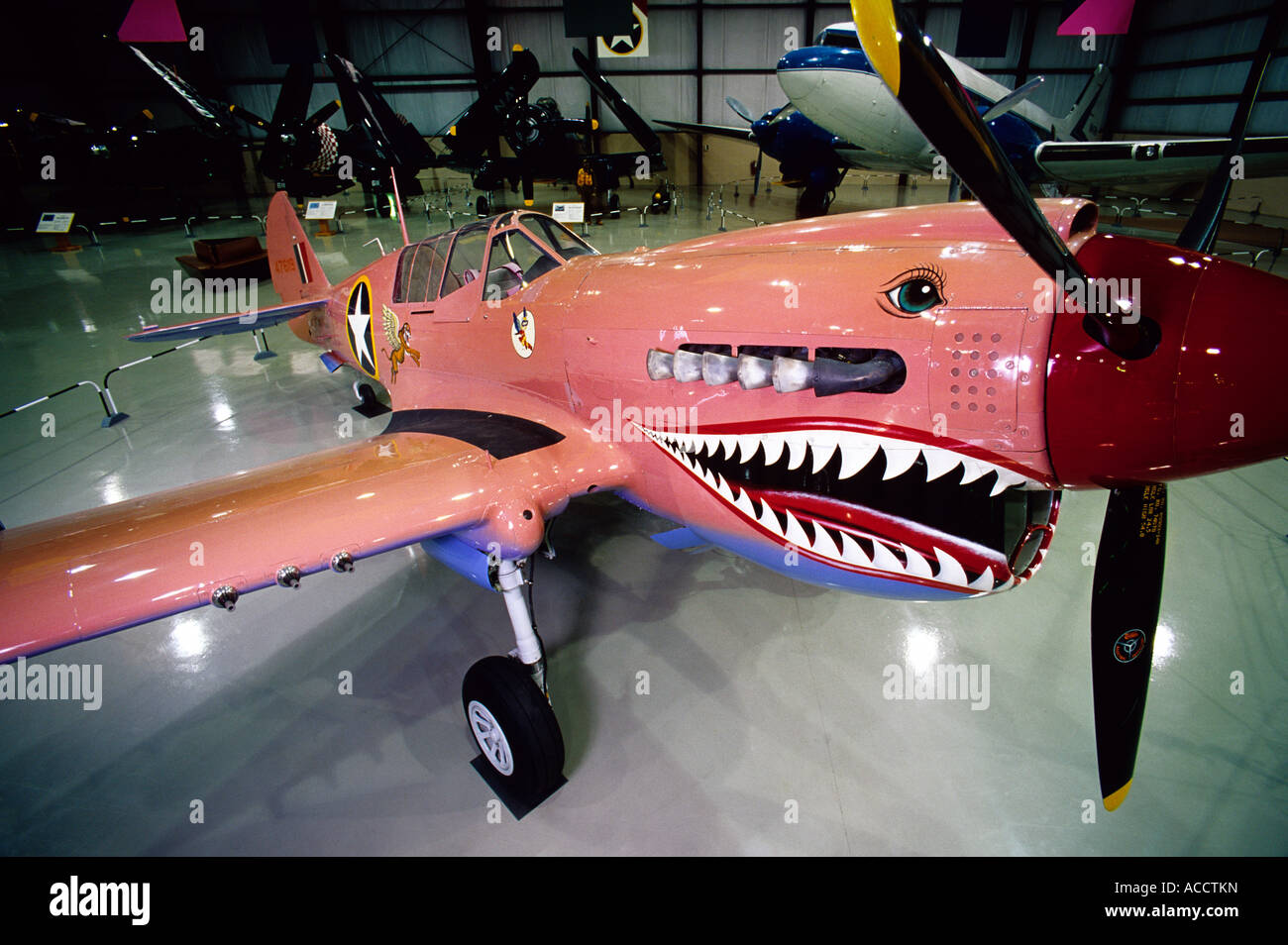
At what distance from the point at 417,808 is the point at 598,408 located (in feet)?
6.17

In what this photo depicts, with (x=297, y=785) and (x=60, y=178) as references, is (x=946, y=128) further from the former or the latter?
(x=60, y=178)

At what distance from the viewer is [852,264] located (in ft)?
6.38

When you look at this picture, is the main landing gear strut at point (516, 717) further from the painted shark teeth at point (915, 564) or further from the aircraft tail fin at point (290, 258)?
the aircraft tail fin at point (290, 258)

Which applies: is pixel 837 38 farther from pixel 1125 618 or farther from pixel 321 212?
pixel 1125 618

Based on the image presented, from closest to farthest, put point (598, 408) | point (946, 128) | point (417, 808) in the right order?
1. point (946, 128)
2. point (417, 808)
3. point (598, 408)

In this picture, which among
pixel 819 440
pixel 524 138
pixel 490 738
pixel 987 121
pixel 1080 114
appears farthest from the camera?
pixel 524 138

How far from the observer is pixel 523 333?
3.05 metres

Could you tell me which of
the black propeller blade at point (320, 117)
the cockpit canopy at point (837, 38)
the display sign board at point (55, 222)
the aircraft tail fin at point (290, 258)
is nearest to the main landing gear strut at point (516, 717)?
the aircraft tail fin at point (290, 258)

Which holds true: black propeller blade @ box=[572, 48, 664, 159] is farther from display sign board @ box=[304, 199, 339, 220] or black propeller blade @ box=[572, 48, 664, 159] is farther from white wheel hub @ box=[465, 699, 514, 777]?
white wheel hub @ box=[465, 699, 514, 777]

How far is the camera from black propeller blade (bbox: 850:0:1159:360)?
1.05 metres

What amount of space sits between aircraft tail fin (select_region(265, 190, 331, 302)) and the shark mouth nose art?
5.30 metres

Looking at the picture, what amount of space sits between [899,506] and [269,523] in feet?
7.64

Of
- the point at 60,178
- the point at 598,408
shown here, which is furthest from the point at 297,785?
the point at 60,178

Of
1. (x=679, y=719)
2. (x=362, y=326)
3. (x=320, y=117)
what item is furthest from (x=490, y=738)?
(x=320, y=117)
